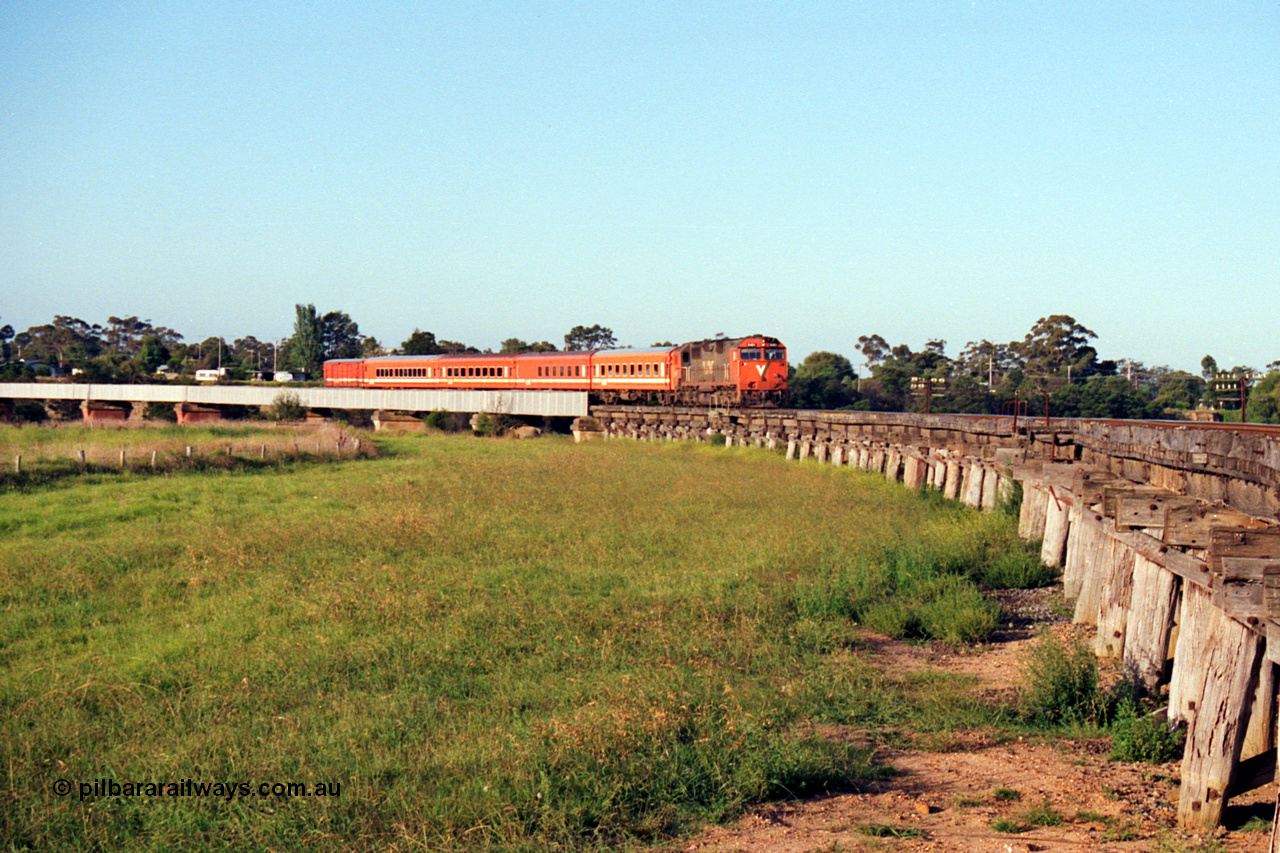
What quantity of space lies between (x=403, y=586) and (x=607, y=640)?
3.92 metres

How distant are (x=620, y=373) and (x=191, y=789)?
38.5m

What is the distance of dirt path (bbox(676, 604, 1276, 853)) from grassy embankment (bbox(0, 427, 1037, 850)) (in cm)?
38

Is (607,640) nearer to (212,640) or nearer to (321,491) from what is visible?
(212,640)

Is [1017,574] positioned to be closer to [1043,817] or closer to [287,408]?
[1043,817]

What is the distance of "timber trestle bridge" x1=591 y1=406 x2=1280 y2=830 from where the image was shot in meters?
5.62

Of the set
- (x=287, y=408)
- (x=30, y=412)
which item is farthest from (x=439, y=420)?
(x=30, y=412)

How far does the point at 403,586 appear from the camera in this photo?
12336mm

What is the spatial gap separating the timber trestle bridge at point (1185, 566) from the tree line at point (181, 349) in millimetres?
58751

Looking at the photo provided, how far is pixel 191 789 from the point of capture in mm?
6430

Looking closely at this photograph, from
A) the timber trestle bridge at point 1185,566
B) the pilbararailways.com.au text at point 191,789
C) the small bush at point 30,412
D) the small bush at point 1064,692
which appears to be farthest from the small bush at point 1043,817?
the small bush at point 30,412

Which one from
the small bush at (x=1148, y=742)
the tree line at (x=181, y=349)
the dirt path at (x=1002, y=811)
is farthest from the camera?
the tree line at (x=181, y=349)

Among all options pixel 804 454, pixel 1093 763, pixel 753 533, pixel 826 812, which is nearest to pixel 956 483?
pixel 753 533

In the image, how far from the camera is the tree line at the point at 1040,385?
1688 inches

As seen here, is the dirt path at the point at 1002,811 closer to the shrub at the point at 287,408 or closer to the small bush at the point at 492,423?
the small bush at the point at 492,423
